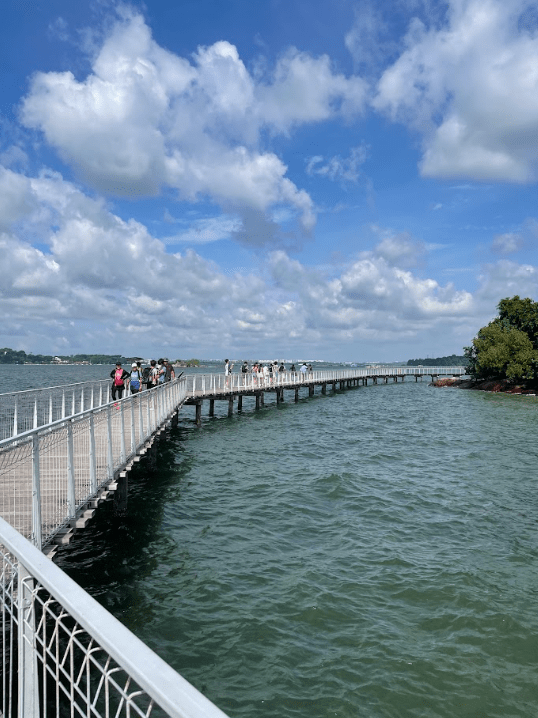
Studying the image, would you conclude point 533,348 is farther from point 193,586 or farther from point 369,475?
point 193,586

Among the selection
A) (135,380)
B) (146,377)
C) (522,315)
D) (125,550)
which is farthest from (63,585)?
(522,315)

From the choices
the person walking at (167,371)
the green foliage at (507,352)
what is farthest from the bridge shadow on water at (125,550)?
the green foliage at (507,352)

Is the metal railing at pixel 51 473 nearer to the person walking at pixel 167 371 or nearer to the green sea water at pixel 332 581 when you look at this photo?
the green sea water at pixel 332 581

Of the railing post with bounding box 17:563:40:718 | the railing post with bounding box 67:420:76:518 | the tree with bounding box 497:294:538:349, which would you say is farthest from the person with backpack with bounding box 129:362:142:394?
the tree with bounding box 497:294:538:349

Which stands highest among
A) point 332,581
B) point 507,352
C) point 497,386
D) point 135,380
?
point 507,352

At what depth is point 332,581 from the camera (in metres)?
10.1

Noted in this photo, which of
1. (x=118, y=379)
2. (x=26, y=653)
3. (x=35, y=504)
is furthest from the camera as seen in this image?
(x=118, y=379)

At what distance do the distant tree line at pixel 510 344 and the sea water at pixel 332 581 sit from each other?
157 feet

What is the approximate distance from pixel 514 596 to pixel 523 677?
7.94 feet

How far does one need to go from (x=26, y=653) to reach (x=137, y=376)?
19972 millimetres

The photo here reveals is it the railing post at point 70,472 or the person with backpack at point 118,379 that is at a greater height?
the person with backpack at point 118,379

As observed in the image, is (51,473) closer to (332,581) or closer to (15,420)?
(332,581)

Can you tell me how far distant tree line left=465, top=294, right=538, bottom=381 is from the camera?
64.8 meters

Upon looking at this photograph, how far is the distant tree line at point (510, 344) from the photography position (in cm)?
6475
